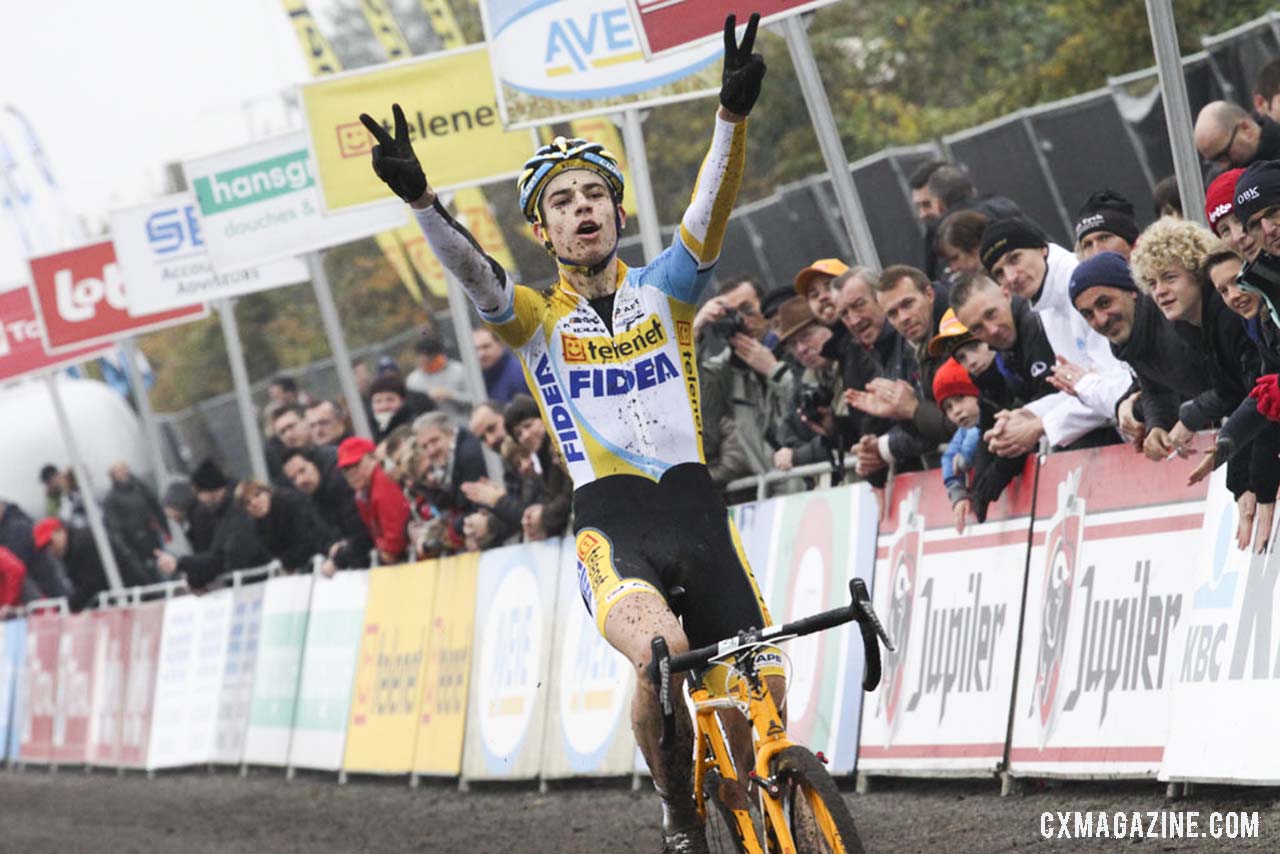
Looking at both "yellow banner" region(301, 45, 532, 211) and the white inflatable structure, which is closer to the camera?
"yellow banner" region(301, 45, 532, 211)

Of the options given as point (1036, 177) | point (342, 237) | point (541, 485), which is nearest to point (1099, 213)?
point (541, 485)

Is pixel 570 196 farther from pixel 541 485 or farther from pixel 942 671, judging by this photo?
pixel 541 485

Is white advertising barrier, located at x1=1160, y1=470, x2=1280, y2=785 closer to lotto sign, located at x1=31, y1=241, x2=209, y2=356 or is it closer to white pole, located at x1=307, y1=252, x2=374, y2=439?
white pole, located at x1=307, y1=252, x2=374, y2=439

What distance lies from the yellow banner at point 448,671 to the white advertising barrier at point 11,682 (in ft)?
34.2

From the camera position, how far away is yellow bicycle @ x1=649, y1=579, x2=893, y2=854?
5.72m

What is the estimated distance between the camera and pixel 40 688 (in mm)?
22859

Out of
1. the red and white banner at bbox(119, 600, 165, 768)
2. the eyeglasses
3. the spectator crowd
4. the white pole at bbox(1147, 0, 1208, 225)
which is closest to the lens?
the spectator crowd

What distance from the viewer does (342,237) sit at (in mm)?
17266

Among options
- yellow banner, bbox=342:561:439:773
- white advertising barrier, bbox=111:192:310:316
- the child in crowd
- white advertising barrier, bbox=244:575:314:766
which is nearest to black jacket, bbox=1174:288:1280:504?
the child in crowd

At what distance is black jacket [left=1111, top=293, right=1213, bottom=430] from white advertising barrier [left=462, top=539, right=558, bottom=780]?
17.4 feet

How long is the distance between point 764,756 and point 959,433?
13.1 ft

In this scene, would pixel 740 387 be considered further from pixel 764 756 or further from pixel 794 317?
pixel 764 756

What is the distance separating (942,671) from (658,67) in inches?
153

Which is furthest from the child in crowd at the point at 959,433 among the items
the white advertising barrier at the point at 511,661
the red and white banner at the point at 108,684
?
the red and white banner at the point at 108,684
